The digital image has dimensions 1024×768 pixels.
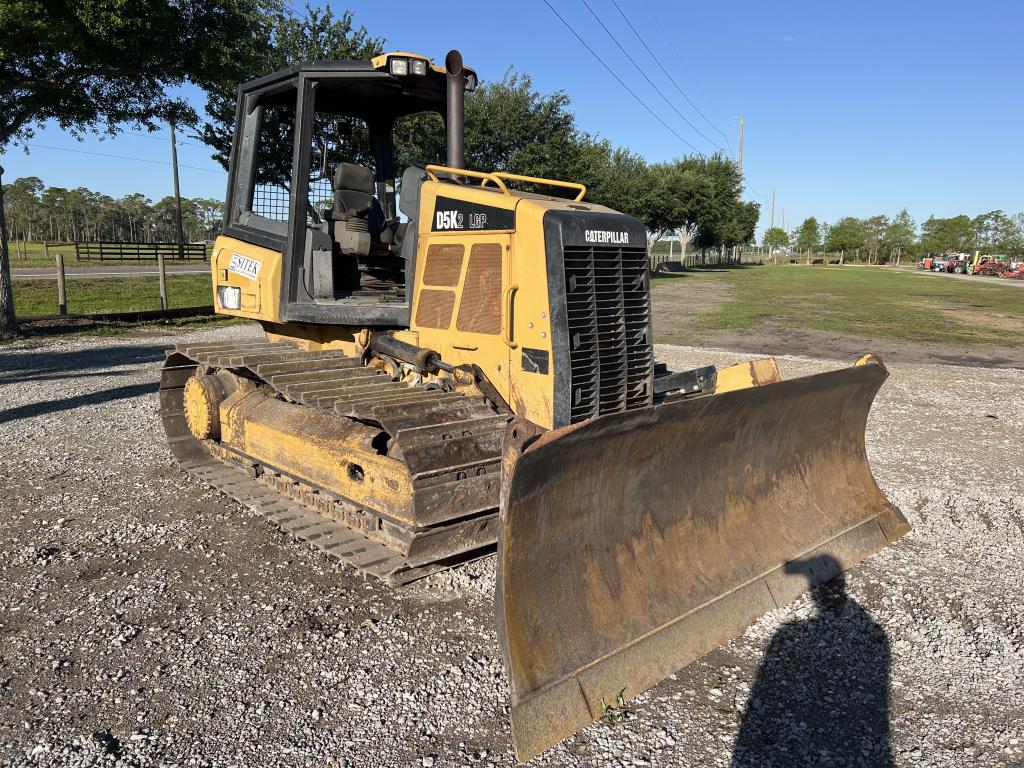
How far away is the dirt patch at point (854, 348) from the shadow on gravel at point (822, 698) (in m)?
11.4

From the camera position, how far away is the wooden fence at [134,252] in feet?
143

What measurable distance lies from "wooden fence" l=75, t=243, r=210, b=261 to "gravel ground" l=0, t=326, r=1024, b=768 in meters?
42.1

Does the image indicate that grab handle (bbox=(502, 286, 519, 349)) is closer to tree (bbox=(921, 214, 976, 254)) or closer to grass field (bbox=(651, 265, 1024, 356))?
grass field (bbox=(651, 265, 1024, 356))

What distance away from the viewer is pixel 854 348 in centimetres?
1589

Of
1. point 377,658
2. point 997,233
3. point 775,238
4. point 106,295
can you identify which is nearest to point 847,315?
point 106,295

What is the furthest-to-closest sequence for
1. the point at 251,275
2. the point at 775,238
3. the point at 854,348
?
the point at 775,238, the point at 854,348, the point at 251,275

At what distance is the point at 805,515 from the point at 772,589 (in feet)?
2.62

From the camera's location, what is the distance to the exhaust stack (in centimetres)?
514

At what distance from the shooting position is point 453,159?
5336mm

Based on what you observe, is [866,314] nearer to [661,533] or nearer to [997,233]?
[661,533]

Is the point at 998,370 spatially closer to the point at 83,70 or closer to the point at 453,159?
the point at 453,159

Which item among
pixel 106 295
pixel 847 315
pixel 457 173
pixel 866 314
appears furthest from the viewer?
pixel 866 314

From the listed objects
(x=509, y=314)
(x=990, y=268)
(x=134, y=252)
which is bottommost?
(x=509, y=314)

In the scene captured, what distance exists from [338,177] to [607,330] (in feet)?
8.51
